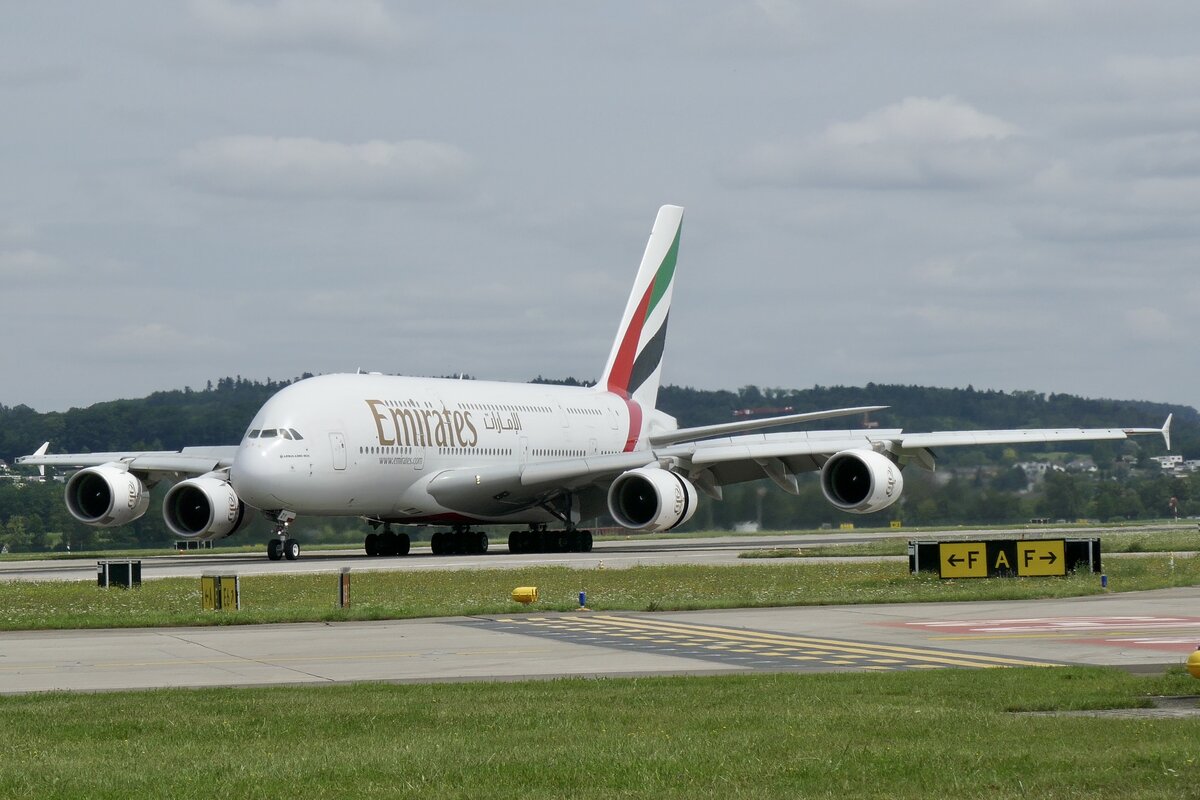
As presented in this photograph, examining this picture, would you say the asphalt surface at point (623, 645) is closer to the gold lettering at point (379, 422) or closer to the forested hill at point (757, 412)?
the gold lettering at point (379, 422)

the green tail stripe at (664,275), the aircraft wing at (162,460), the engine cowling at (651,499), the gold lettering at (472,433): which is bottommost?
the engine cowling at (651,499)

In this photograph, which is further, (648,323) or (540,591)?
(648,323)

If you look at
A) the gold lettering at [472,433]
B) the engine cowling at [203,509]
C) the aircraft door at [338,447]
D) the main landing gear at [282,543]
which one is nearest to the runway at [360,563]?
the main landing gear at [282,543]

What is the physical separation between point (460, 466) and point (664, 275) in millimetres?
14529

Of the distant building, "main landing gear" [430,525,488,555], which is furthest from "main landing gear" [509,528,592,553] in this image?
the distant building

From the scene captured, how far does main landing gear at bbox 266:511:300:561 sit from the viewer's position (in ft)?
136

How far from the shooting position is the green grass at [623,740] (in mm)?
9266

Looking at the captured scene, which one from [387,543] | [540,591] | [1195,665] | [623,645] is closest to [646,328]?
[387,543]

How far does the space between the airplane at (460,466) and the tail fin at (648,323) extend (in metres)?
3.30

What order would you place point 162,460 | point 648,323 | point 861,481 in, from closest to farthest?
1. point 861,481
2. point 162,460
3. point 648,323

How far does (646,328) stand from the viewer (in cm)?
5628

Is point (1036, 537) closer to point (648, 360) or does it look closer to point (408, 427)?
point (408, 427)

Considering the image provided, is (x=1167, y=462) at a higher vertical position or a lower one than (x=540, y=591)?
higher

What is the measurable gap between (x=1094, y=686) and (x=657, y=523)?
29456mm
